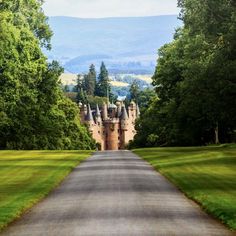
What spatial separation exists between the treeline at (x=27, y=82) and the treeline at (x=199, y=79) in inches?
566

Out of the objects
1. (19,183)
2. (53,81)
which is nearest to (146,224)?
(19,183)

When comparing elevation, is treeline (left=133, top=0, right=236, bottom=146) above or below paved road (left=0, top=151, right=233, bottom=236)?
above

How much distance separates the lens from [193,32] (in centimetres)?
5766

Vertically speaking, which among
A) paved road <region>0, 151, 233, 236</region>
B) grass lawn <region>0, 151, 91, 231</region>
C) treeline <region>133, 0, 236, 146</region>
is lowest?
paved road <region>0, 151, 233, 236</region>

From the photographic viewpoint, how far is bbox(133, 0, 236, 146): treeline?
5041cm

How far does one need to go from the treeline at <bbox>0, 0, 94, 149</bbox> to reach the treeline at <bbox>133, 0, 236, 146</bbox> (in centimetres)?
1437

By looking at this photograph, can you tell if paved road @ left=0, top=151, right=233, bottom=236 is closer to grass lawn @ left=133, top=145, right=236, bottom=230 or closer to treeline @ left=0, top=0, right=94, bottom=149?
grass lawn @ left=133, top=145, right=236, bottom=230

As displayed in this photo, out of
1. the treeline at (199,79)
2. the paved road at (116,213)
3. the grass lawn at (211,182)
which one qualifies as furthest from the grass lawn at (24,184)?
the treeline at (199,79)

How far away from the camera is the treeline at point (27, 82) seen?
240 ft

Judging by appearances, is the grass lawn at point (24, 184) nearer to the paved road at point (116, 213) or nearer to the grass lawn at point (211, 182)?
A: the paved road at point (116, 213)

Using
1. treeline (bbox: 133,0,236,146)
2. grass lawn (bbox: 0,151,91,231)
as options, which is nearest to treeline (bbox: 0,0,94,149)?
treeline (bbox: 133,0,236,146)

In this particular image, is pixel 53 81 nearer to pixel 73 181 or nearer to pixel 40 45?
pixel 40 45

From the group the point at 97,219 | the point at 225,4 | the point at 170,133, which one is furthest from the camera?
the point at 170,133

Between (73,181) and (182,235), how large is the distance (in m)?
17.4
